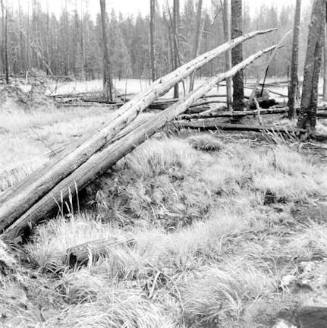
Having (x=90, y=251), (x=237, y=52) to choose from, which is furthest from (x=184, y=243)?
(x=237, y=52)

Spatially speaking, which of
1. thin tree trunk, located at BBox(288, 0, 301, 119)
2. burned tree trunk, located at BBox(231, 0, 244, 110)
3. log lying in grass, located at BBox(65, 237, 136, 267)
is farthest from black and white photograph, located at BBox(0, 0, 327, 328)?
thin tree trunk, located at BBox(288, 0, 301, 119)

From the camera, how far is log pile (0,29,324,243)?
403 centimetres

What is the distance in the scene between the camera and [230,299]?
2934 mm

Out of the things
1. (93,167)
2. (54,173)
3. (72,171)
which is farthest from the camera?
(93,167)

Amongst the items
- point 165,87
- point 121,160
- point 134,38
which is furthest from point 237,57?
point 134,38

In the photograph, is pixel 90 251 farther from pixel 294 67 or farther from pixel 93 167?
pixel 294 67

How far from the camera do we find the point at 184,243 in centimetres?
383

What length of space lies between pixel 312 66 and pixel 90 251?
564 cm

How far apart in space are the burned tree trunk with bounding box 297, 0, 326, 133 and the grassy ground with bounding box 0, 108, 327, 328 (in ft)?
3.01

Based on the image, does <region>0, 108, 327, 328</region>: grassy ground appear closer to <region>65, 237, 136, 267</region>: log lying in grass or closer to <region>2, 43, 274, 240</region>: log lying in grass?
<region>65, 237, 136, 267</region>: log lying in grass

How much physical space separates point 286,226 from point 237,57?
5.49m

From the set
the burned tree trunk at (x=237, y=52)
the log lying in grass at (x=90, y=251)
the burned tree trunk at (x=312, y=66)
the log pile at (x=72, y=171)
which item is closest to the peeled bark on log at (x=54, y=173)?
the log pile at (x=72, y=171)

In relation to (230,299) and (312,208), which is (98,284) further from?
(312,208)

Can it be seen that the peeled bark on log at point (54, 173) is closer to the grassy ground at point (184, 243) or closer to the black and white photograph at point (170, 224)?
the black and white photograph at point (170, 224)
